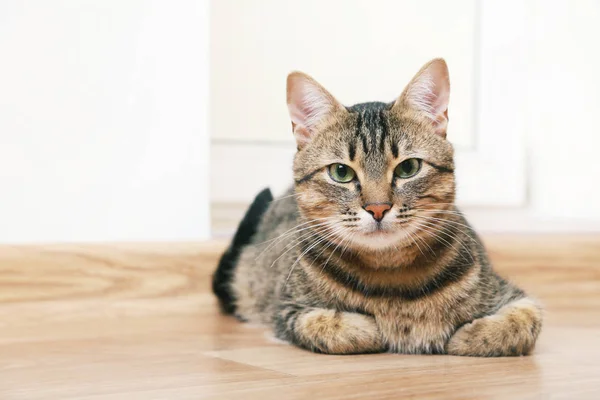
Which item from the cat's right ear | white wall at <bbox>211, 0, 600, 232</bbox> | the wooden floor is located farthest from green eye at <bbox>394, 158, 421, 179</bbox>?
white wall at <bbox>211, 0, 600, 232</bbox>

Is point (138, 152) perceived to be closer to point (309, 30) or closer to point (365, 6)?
point (309, 30)

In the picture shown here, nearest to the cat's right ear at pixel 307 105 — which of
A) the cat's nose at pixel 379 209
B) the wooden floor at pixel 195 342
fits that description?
the cat's nose at pixel 379 209

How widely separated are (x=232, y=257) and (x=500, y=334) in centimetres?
73

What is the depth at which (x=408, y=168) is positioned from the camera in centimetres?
122

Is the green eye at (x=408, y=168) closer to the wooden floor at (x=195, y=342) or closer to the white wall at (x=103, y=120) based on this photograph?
the wooden floor at (x=195, y=342)

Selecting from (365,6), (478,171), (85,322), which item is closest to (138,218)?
(85,322)

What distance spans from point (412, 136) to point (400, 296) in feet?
0.86

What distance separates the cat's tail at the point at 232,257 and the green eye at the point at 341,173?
0.56 metres

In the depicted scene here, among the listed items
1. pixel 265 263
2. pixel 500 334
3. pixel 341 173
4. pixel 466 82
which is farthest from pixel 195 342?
pixel 466 82

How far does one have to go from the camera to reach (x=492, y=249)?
197 cm

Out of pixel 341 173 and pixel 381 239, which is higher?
pixel 341 173

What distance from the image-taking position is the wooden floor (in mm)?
975

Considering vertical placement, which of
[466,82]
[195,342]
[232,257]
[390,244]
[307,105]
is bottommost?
[195,342]

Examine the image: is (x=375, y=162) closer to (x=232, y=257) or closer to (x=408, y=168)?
(x=408, y=168)
